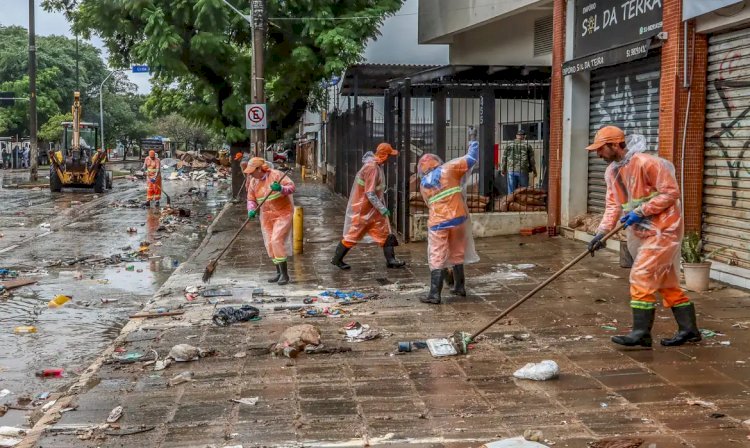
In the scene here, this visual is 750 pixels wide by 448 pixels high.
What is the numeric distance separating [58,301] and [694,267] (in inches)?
281

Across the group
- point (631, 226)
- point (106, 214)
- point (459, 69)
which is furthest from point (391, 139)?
point (106, 214)

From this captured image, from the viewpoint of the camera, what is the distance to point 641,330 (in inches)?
261

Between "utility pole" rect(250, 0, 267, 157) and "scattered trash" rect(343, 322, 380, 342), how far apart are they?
1040 cm

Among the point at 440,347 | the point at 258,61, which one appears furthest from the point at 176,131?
the point at 440,347

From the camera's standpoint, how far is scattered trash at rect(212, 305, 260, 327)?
316 inches

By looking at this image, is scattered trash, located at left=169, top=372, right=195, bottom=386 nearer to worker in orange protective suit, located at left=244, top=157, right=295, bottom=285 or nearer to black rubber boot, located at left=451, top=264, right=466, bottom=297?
black rubber boot, located at left=451, top=264, right=466, bottom=297

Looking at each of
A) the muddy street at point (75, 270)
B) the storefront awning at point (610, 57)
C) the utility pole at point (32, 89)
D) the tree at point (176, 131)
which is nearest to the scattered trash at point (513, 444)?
the muddy street at point (75, 270)

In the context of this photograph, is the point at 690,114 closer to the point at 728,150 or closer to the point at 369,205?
the point at 728,150

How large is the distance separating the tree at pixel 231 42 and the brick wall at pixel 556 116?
888 centimetres

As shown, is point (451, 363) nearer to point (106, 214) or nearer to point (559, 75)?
point (559, 75)

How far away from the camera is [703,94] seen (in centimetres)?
1005

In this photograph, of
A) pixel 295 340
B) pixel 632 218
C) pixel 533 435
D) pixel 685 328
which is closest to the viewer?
pixel 533 435

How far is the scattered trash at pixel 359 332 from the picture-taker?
24.0ft

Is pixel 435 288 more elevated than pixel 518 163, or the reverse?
pixel 518 163
